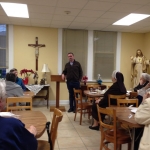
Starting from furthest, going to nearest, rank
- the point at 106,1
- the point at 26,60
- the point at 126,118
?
the point at 26,60
the point at 106,1
the point at 126,118

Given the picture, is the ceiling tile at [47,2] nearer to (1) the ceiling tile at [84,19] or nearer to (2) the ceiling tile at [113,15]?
(1) the ceiling tile at [84,19]

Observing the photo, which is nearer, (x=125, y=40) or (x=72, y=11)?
(x=72, y=11)

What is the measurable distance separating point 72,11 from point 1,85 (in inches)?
126

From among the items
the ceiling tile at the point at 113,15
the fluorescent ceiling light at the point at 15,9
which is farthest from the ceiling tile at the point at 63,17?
the ceiling tile at the point at 113,15

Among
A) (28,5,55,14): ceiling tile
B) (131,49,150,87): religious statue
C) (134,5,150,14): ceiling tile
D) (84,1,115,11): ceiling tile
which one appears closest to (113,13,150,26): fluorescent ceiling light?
(134,5,150,14): ceiling tile

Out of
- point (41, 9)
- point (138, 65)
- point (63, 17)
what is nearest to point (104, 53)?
point (138, 65)

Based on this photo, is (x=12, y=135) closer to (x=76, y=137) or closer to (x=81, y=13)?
(x=76, y=137)

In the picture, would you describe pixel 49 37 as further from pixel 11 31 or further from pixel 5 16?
pixel 5 16

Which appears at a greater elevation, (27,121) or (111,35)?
(111,35)

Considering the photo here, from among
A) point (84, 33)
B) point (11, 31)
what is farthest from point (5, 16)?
point (84, 33)

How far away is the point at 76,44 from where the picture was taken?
600cm

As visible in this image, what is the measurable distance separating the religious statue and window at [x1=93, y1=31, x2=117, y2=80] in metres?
0.67

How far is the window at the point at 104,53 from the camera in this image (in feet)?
20.2

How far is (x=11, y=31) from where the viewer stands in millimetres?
5594
